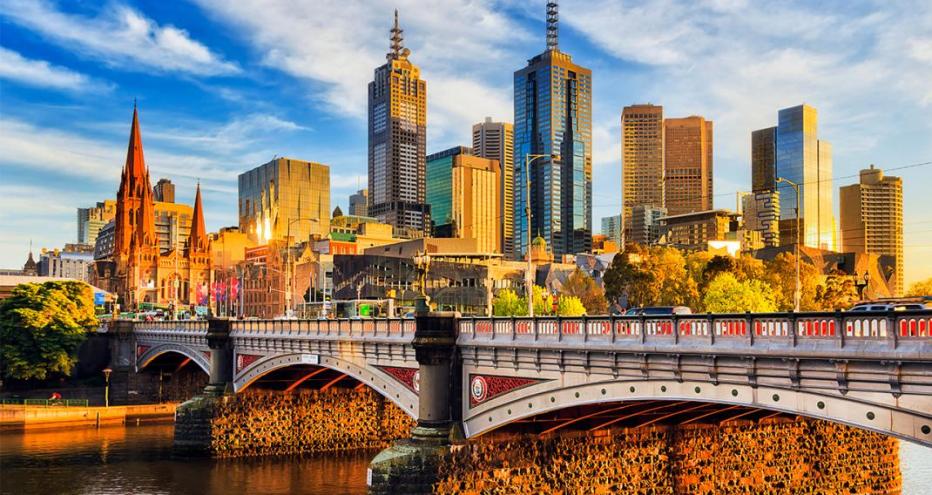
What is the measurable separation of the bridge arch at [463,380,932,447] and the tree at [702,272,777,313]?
4438 cm

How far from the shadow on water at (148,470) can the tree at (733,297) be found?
34565 millimetres

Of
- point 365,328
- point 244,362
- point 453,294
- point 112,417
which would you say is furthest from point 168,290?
point 365,328

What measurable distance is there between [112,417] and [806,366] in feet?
232

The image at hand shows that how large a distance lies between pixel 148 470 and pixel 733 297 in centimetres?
5010

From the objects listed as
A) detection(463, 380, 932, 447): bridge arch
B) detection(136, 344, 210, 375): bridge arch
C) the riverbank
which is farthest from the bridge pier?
the riverbank

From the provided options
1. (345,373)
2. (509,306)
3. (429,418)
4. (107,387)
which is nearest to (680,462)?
(429,418)

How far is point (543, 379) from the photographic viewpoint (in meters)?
34.6

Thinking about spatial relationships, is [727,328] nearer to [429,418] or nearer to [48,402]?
[429,418]

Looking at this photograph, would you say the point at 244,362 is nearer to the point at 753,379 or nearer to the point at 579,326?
the point at 579,326

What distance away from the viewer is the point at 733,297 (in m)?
79.4

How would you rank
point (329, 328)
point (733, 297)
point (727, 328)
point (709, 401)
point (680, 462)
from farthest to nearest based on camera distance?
point (733, 297) < point (329, 328) < point (680, 462) < point (709, 401) < point (727, 328)

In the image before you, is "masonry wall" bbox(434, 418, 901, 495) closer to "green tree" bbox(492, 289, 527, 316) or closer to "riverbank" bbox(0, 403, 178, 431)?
"riverbank" bbox(0, 403, 178, 431)

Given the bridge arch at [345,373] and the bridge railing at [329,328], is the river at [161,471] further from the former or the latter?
the bridge railing at [329,328]

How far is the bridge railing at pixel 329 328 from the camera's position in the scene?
45.4 meters
